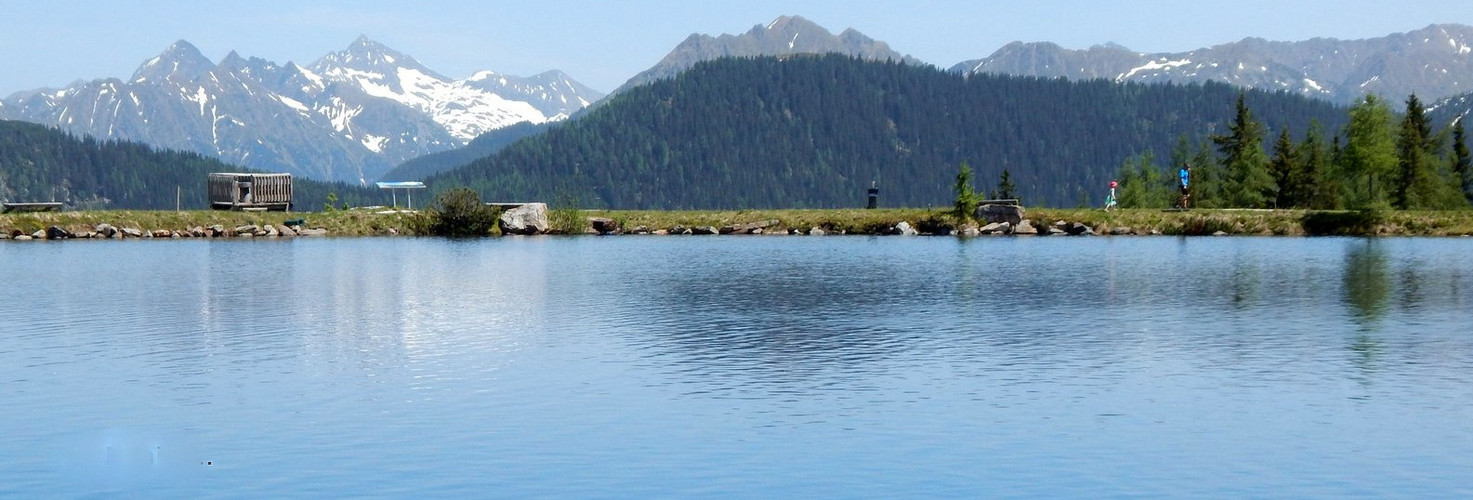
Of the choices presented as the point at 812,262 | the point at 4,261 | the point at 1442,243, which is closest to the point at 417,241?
the point at 4,261

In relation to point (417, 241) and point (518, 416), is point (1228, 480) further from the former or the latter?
point (417, 241)

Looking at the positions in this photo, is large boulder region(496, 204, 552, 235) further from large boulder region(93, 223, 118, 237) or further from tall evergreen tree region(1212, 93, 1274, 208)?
tall evergreen tree region(1212, 93, 1274, 208)

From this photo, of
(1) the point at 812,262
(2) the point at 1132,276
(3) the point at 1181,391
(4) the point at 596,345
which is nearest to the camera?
(3) the point at 1181,391

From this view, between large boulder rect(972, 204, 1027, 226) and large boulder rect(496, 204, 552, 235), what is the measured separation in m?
44.5

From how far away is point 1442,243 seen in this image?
4685 inches

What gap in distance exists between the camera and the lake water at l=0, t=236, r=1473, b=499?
27.0 m

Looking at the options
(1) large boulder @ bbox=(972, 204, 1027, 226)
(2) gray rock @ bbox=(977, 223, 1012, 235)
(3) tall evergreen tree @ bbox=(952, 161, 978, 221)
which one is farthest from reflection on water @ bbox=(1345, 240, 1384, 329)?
(3) tall evergreen tree @ bbox=(952, 161, 978, 221)

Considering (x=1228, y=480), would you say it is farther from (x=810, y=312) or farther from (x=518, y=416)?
(x=810, y=312)

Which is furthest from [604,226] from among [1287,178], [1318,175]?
[1318,175]

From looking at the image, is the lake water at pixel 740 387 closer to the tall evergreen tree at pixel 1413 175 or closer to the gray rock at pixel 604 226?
the gray rock at pixel 604 226

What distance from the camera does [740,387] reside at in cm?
3766

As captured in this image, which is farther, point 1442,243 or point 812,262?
point 1442,243

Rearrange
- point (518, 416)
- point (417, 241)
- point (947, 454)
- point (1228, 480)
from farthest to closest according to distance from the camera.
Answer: point (417, 241) → point (518, 416) → point (947, 454) → point (1228, 480)

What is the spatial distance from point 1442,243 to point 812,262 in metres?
56.6
